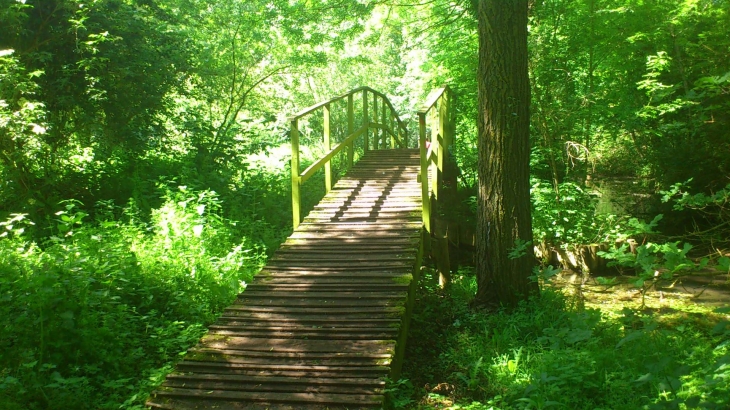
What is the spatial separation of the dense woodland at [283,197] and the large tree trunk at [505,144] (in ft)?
1.12

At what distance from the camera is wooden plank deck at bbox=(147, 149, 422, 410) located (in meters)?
3.70

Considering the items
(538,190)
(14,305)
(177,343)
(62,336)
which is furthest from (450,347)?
(538,190)

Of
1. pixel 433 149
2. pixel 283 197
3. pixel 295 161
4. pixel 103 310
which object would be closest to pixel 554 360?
pixel 103 310

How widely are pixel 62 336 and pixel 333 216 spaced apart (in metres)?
3.59

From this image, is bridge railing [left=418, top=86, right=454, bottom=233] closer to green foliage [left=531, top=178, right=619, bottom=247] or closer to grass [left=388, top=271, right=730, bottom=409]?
grass [left=388, top=271, right=730, bottom=409]

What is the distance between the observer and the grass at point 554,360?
317cm

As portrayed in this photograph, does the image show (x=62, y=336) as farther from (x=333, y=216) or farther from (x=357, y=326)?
(x=333, y=216)

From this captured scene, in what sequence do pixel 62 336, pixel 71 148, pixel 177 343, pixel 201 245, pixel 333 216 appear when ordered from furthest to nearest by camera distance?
pixel 71 148 → pixel 333 216 → pixel 201 245 → pixel 177 343 → pixel 62 336

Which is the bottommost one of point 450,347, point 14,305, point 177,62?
point 450,347

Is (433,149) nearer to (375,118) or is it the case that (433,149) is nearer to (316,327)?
(375,118)

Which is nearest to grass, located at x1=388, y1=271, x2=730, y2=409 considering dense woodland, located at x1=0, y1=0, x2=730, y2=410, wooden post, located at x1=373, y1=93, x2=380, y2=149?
dense woodland, located at x1=0, y1=0, x2=730, y2=410

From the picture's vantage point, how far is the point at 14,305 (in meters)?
4.43

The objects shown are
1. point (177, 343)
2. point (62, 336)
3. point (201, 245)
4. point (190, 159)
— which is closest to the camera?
point (62, 336)

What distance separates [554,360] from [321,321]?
72.1 inches
